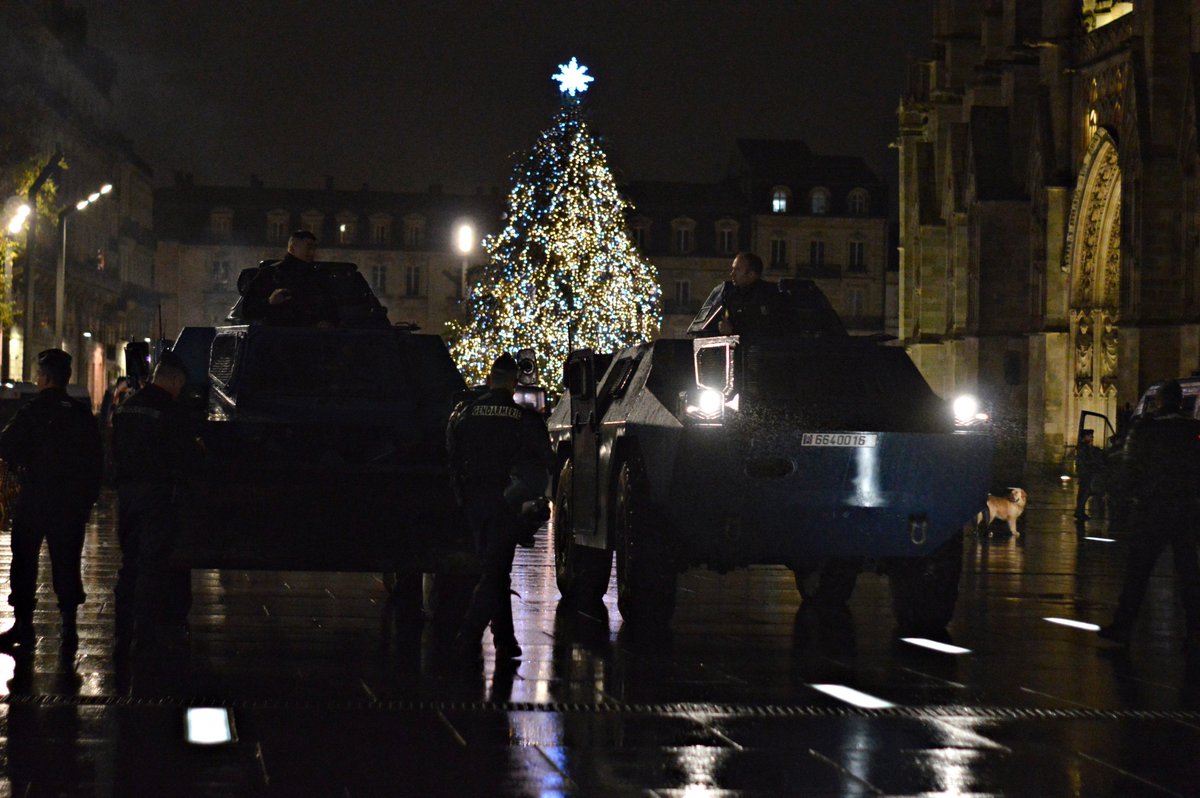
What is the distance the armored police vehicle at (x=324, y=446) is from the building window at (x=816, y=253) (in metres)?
98.8

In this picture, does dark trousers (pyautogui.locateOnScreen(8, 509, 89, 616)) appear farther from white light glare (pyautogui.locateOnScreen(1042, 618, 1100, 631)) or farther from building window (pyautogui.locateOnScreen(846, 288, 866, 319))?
building window (pyautogui.locateOnScreen(846, 288, 866, 319))

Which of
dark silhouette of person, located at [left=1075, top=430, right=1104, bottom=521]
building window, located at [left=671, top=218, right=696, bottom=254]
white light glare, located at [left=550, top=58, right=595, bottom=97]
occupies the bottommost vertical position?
dark silhouette of person, located at [left=1075, top=430, right=1104, bottom=521]

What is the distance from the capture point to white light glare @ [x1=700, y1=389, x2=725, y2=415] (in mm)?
13500

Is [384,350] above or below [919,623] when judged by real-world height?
above

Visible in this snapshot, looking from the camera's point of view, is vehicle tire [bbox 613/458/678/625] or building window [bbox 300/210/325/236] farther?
building window [bbox 300/210/325/236]

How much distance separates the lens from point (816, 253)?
11512 centimetres

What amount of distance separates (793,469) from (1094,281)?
37989 millimetres

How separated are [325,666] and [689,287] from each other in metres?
103

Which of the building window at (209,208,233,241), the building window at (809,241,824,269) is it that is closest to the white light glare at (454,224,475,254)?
the building window at (809,241,824,269)

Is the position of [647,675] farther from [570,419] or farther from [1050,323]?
[1050,323]

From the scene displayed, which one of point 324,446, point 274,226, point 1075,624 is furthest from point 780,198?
point 324,446

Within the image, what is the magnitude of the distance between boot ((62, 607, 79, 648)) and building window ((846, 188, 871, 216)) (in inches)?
4122

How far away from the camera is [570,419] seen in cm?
1697

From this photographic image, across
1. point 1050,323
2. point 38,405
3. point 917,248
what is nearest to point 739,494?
point 38,405
